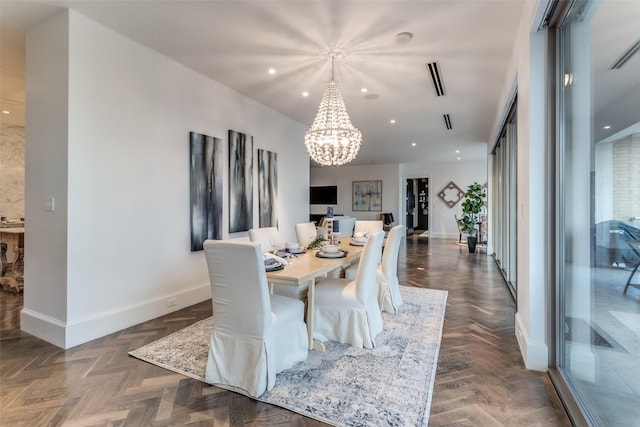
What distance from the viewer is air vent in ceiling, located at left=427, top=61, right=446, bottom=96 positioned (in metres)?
3.43

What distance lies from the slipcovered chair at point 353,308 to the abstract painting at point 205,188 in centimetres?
186

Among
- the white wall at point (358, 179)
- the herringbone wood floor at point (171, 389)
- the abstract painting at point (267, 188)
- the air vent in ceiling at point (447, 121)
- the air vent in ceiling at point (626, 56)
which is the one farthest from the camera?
the white wall at point (358, 179)

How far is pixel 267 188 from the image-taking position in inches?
193

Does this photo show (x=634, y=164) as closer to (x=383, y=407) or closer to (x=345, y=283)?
(x=383, y=407)

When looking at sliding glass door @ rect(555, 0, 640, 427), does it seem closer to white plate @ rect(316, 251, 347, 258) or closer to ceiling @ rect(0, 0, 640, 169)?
ceiling @ rect(0, 0, 640, 169)

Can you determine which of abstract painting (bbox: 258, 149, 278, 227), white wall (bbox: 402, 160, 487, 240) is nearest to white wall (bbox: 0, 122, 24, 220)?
abstract painting (bbox: 258, 149, 278, 227)

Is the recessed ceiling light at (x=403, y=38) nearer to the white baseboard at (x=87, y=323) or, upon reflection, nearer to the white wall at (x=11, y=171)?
the white baseboard at (x=87, y=323)

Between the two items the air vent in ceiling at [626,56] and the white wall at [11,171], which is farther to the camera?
the white wall at [11,171]

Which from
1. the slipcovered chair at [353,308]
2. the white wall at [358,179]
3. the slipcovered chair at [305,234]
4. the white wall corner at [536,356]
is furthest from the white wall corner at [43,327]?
the white wall at [358,179]

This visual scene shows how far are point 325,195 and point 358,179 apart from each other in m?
1.43

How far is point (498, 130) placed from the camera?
4.98 metres

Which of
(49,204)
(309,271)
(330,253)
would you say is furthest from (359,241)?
(49,204)

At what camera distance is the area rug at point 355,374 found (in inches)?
67.4

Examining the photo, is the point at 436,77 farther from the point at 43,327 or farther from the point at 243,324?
the point at 43,327
